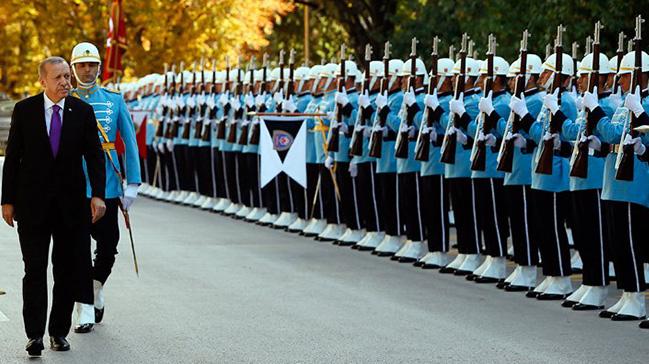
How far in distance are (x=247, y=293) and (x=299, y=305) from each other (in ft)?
2.98

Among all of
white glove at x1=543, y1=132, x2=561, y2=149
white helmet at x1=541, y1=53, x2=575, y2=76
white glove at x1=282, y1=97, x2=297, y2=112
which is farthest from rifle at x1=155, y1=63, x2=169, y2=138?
white glove at x1=543, y1=132, x2=561, y2=149

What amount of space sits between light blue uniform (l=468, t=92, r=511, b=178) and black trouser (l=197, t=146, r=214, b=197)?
423 inches

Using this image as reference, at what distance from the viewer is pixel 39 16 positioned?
146ft

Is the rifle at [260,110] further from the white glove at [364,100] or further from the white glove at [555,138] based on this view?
the white glove at [555,138]

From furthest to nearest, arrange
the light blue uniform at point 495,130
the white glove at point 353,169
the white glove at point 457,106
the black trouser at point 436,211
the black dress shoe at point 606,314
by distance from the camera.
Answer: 1. the white glove at point 353,169
2. the black trouser at point 436,211
3. the white glove at point 457,106
4. the light blue uniform at point 495,130
5. the black dress shoe at point 606,314

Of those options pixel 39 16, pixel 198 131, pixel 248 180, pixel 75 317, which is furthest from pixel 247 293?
pixel 39 16

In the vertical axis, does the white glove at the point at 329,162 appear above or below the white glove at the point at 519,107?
below

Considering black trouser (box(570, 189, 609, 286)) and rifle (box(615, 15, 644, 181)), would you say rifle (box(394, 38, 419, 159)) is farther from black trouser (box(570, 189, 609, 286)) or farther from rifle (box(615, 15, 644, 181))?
rifle (box(615, 15, 644, 181))

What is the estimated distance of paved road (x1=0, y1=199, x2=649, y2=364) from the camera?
10.6 meters

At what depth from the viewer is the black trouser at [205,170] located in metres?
25.9

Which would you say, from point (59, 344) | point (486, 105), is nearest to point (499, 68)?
point (486, 105)

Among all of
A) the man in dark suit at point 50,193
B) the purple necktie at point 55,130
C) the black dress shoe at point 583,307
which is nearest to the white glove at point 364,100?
the black dress shoe at point 583,307

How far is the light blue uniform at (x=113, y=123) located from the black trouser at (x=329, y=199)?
8.13 meters

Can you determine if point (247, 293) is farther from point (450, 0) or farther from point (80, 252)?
point (450, 0)
